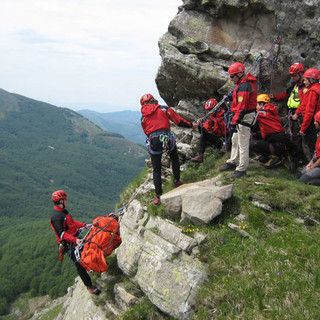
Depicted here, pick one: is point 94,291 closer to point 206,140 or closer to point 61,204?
point 61,204

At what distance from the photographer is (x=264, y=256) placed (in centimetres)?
742

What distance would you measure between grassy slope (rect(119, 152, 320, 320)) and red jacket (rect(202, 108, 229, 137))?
11.1 feet

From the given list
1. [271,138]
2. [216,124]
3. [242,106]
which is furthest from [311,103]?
[216,124]

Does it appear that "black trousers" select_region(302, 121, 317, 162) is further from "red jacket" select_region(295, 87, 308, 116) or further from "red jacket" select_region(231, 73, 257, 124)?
"red jacket" select_region(231, 73, 257, 124)

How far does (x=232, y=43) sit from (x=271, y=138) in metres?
5.49

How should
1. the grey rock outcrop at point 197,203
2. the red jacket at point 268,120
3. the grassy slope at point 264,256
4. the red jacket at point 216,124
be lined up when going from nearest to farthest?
the grassy slope at point 264,256 < the grey rock outcrop at point 197,203 < the red jacket at point 268,120 < the red jacket at point 216,124

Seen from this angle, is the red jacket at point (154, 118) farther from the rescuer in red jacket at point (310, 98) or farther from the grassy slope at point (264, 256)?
the rescuer in red jacket at point (310, 98)

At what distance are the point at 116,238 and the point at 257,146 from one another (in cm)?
662

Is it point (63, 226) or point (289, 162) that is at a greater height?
point (289, 162)

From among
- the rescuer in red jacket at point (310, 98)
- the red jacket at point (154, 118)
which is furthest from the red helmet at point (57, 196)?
the rescuer in red jacket at point (310, 98)

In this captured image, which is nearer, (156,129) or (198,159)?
(156,129)

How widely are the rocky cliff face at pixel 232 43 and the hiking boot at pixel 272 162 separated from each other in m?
3.82

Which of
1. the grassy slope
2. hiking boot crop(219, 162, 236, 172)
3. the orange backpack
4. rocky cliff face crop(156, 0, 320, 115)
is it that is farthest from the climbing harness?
rocky cliff face crop(156, 0, 320, 115)

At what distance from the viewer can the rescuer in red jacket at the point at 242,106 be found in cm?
1002
